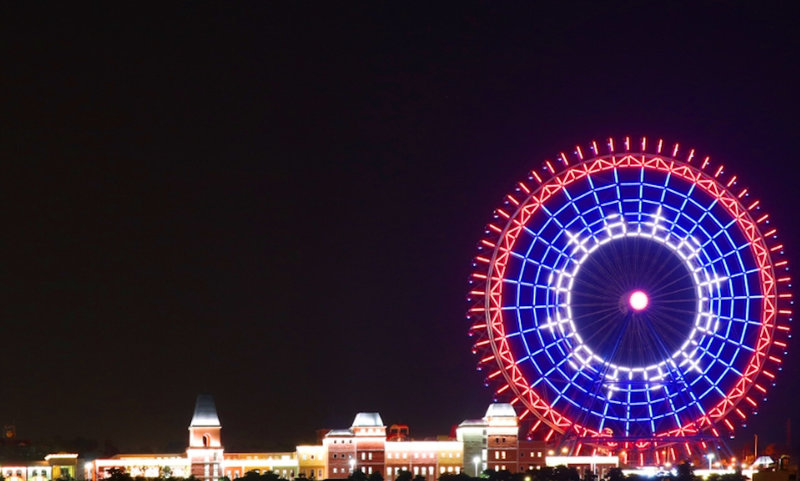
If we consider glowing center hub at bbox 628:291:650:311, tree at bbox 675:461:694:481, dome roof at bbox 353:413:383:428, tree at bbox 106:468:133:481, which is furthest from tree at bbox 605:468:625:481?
tree at bbox 106:468:133:481

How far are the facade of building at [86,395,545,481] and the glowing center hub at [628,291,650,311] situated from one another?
25.8m

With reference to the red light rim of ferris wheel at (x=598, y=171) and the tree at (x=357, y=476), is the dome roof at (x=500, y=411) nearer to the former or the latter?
the tree at (x=357, y=476)

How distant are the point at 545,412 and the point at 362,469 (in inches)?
1045

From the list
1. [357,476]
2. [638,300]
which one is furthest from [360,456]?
[638,300]

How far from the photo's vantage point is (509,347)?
118188 millimetres

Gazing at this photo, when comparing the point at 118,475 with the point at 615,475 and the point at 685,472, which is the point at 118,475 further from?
the point at 685,472

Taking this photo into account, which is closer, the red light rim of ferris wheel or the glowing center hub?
the glowing center hub

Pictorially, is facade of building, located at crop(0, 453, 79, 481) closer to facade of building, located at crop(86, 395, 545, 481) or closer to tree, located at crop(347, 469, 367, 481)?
facade of building, located at crop(86, 395, 545, 481)

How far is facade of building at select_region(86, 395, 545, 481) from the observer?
14000 cm

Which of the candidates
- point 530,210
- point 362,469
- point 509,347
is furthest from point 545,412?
point 362,469

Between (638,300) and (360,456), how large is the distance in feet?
111

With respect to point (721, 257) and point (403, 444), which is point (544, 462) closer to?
point (403, 444)

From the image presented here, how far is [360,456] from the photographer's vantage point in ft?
470

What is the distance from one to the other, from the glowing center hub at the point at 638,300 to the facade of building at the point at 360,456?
25.8m
